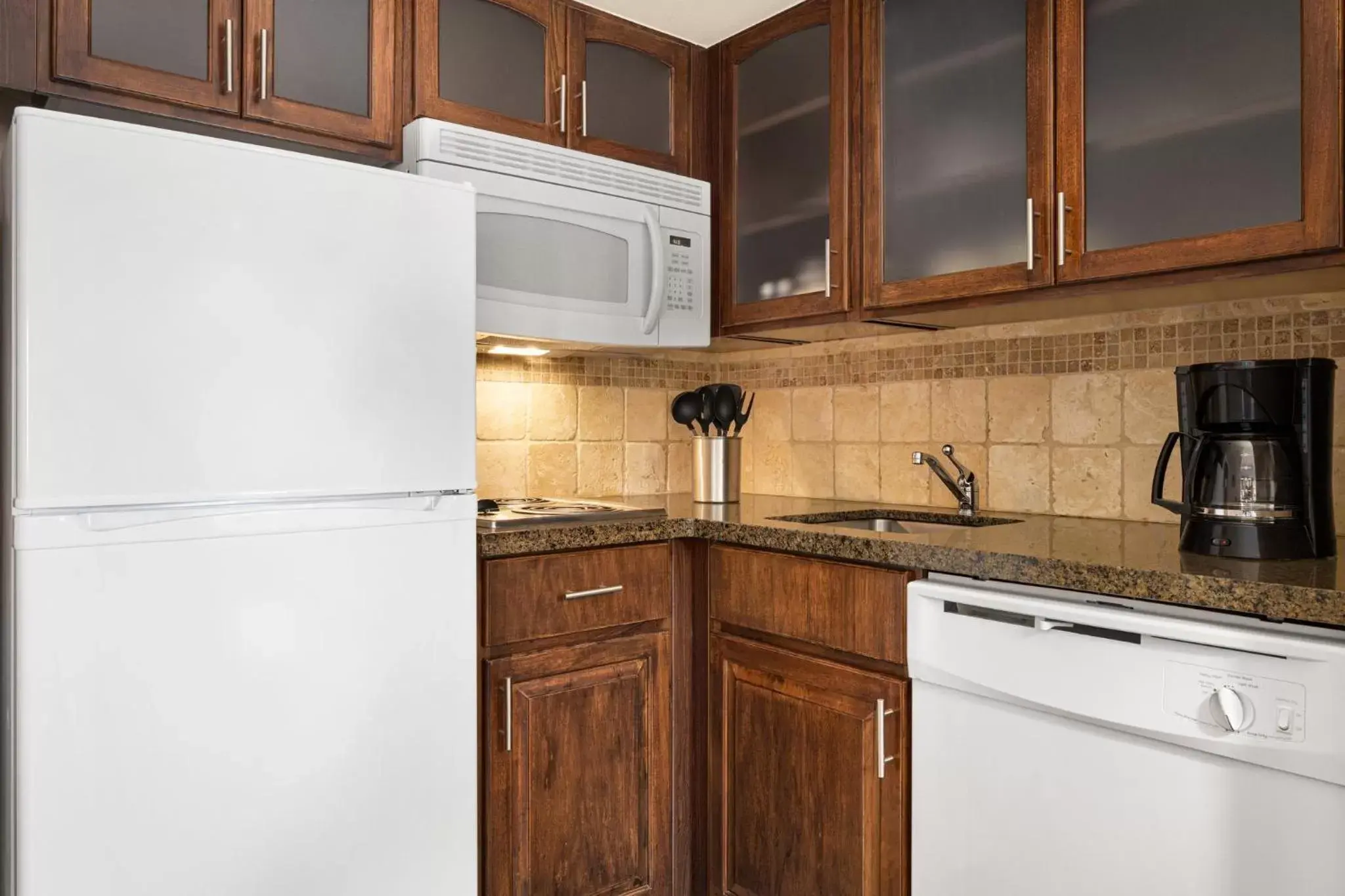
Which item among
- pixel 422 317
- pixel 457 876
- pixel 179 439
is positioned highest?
pixel 422 317

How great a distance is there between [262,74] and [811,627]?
1526 mm

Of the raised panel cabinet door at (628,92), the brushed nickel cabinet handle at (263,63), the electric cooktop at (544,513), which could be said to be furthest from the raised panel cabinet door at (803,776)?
the brushed nickel cabinet handle at (263,63)

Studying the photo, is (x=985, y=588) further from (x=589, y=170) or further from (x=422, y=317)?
(x=589, y=170)

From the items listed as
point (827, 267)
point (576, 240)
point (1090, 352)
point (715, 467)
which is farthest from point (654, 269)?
point (1090, 352)

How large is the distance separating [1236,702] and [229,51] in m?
1.99

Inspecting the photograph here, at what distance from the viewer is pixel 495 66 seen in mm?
2053

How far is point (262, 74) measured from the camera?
1739 mm

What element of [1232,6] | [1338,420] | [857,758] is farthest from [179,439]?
[1338,420]

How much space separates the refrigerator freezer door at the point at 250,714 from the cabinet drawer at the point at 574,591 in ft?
0.49

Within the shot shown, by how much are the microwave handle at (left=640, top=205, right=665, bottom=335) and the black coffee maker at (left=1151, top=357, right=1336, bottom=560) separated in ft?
3.99

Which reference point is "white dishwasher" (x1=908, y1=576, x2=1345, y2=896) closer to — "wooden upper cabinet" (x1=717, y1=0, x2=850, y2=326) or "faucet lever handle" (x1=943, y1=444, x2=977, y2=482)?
"faucet lever handle" (x1=943, y1=444, x2=977, y2=482)

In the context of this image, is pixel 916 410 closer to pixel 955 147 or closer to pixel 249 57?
pixel 955 147

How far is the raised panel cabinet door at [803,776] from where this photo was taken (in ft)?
5.42

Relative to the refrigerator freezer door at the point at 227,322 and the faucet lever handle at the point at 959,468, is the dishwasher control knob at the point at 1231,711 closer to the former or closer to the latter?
the faucet lever handle at the point at 959,468
